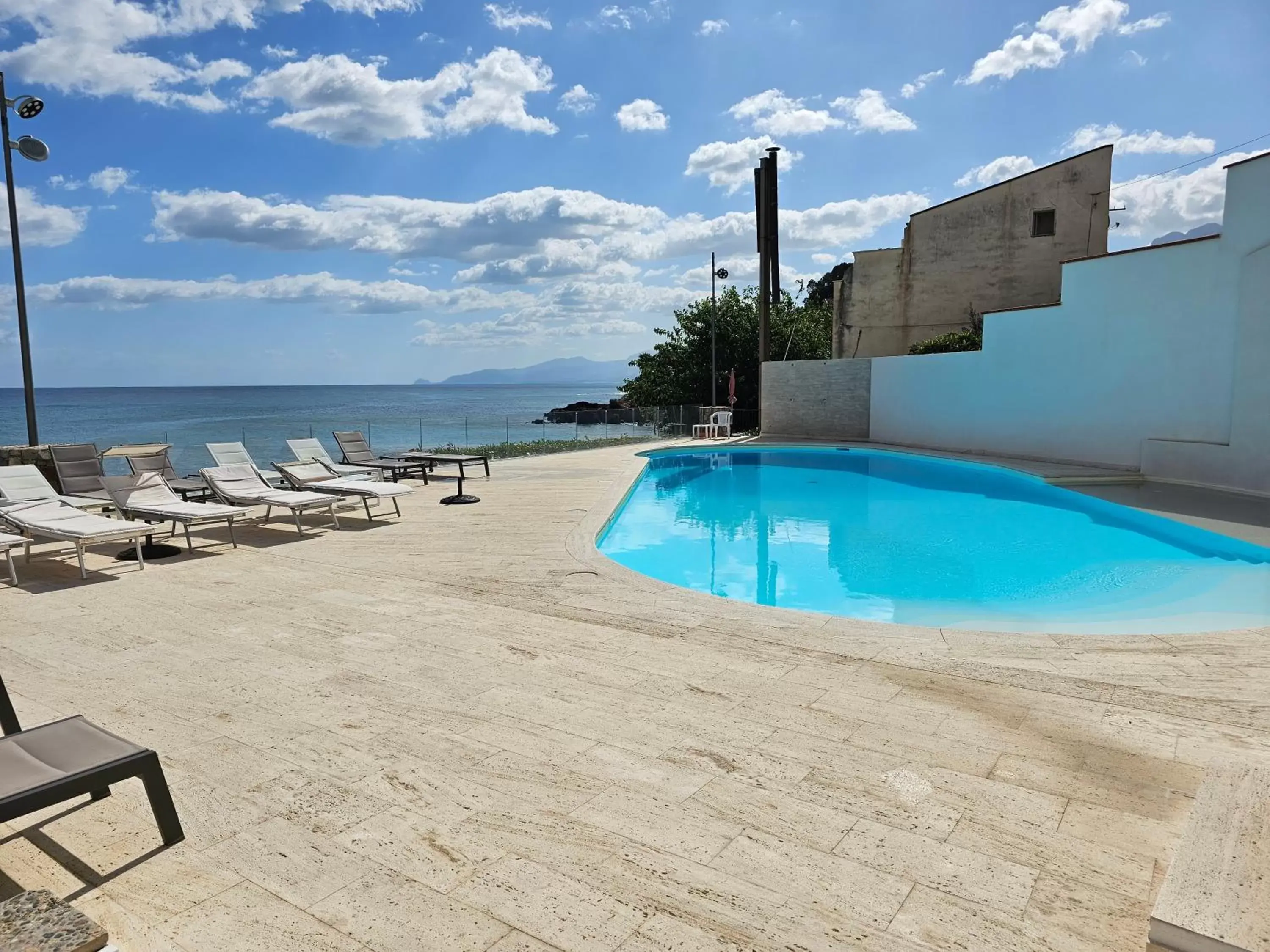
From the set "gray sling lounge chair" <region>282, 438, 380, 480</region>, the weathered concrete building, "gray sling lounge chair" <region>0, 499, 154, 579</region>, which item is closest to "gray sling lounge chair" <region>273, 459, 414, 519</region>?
"gray sling lounge chair" <region>282, 438, 380, 480</region>

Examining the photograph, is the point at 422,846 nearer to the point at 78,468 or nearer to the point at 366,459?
the point at 78,468

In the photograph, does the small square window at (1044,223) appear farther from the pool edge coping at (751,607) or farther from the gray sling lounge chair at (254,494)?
the gray sling lounge chair at (254,494)

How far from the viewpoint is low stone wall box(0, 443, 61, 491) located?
29.0 feet

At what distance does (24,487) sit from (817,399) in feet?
53.5

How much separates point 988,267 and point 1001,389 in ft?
20.3

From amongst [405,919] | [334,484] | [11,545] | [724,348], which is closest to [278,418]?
[724,348]

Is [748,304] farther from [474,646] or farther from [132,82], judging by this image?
[474,646]

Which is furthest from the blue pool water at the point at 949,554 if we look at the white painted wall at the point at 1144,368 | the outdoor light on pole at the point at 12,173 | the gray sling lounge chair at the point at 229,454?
the outdoor light on pole at the point at 12,173

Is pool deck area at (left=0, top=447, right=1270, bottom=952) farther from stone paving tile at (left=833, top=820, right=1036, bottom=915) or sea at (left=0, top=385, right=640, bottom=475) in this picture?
sea at (left=0, top=385, right=640, bottom=475)

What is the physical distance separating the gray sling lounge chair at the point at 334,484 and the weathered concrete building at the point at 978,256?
53.8 feet

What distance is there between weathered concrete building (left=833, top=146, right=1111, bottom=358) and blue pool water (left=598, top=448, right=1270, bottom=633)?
804cm

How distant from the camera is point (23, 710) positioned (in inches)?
142

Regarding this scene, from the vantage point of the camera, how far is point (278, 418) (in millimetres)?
63469

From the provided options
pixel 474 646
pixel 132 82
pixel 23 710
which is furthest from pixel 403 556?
pixel 132 82
